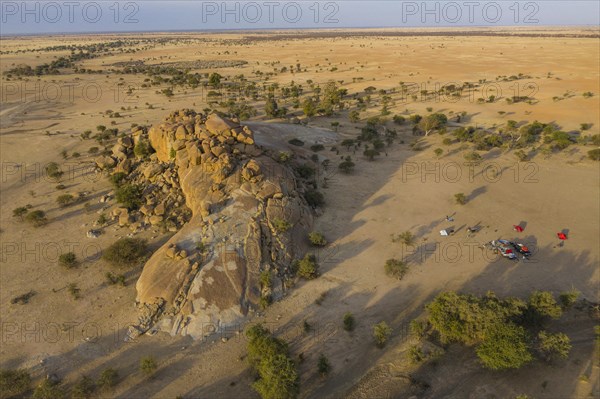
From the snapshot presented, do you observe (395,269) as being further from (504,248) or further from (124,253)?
(124,253)

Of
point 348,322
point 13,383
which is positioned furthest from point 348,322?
point 13,383

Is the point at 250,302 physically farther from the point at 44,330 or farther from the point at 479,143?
the point at 479,143

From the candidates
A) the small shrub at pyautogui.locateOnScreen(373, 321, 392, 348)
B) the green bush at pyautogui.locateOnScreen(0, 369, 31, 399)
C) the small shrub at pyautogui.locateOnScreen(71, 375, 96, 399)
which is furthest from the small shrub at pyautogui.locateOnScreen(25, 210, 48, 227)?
the small shrub at pyautogui.locateOnScreen(373, 321, 392, 348)

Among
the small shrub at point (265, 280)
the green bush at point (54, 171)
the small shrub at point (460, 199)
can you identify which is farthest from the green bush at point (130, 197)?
the small shrub at point (460, 199)

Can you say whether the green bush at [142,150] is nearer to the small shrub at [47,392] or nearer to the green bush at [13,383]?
the green bush at [13,383]

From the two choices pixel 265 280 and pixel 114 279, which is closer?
pixel 265 280

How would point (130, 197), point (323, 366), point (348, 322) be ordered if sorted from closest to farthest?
point (323, 366), point (348, 322), point (130, 197)

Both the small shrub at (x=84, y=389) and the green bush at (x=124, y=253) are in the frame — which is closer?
the small shrub at (x=84, y=389)
